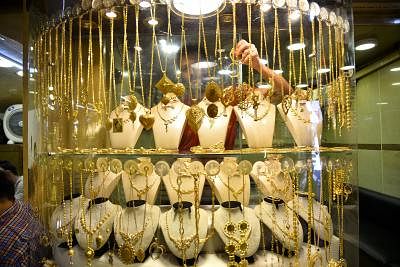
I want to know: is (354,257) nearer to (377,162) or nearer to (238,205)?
(238,205)

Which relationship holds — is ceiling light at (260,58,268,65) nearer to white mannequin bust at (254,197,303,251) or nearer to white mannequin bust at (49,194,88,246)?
white mannequin bust at (254,197,303,251)

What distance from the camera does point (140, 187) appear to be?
36.9 inches

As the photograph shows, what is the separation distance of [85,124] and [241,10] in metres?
0.61

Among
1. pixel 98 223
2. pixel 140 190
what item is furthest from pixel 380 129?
pixel 98 223

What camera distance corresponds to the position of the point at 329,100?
102 centimetres

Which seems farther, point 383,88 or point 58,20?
point 383,88

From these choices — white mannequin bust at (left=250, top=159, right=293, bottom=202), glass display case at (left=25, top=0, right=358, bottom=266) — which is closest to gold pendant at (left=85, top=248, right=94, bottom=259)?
glass display case at (left=25, top=0, right=358, bottom=266)

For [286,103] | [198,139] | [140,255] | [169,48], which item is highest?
[169,48]

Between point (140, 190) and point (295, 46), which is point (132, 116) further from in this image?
point (295, 46)

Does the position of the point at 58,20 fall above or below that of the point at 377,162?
above

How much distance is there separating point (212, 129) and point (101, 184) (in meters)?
0.37

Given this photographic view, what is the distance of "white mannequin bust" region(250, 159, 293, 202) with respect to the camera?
2.89 ft

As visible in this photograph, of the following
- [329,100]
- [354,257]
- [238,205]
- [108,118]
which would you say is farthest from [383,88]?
[108,118]

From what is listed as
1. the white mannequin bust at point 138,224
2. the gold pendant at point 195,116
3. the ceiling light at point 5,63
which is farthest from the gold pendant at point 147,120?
the ceiling light at point 5,63
